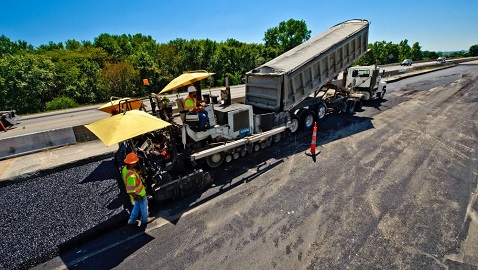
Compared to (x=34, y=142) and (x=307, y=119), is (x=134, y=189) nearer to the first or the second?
(x=34, y=142)

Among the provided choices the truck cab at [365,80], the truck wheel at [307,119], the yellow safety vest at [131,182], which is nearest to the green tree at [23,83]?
the yellow safety vest at [131,182]

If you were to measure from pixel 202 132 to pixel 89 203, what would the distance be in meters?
3.57

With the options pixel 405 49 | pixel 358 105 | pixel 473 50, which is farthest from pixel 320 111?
pixel 473 50

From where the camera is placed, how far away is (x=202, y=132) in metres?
7.22

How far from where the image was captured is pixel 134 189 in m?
4.88

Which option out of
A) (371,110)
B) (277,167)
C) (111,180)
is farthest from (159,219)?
(371,110)

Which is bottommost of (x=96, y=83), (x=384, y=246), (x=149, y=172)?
(x=384, y=246)

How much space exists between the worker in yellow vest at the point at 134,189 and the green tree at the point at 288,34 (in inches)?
2416

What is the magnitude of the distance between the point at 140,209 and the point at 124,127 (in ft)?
6.32

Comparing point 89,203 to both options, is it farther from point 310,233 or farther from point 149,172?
point 310,233

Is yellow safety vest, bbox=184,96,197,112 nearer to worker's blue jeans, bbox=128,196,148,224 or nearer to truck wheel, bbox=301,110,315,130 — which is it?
worker's blue jeans, bbox=128,196,148,224

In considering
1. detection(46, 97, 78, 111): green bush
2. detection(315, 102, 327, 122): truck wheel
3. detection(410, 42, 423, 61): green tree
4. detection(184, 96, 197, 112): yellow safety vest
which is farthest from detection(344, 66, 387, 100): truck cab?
detection(410, 42, 423, 61): green tree

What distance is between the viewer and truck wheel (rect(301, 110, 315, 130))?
1089 centimetres

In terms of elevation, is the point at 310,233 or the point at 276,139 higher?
the point at 276,139
